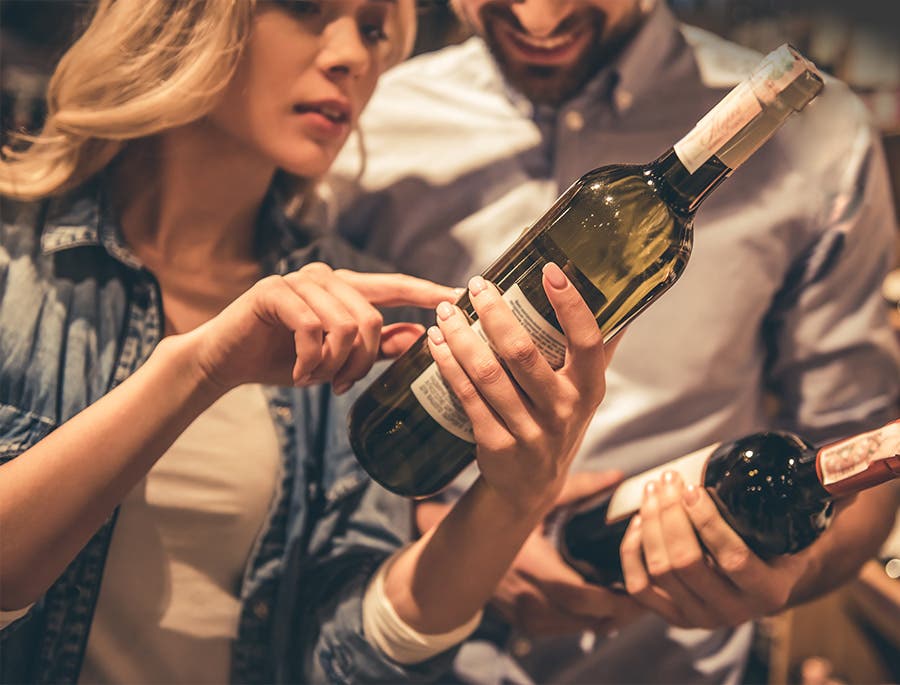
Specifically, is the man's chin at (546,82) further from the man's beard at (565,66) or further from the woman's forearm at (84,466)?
the woman's forearm at (84,466)

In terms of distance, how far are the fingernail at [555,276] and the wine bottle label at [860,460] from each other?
0.88 feet

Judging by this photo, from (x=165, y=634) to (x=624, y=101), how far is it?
84 centimetres

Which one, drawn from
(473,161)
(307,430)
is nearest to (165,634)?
(307,430)

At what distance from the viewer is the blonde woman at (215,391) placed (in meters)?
0.72

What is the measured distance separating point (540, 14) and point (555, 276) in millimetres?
432

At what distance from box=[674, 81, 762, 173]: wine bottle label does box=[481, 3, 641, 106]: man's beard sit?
38 cm

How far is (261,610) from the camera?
3.04 ft

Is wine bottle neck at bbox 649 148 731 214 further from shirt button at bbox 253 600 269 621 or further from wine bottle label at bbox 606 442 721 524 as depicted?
shirt button at bbox 253 600 269 621

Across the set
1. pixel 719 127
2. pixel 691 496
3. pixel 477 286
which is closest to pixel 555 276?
pixel 477 286

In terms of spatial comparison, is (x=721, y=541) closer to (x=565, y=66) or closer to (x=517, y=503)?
(x=517, y=503)

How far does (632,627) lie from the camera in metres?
1.11

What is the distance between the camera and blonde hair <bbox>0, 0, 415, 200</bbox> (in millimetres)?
828

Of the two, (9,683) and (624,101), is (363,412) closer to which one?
(9,683)

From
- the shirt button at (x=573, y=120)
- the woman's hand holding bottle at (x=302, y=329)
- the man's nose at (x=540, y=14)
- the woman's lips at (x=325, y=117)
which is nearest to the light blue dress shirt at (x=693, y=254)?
the shirt button at (x=573, y=120)
